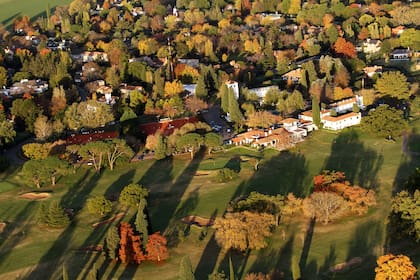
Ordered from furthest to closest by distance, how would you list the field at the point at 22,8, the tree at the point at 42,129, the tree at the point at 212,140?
1. the field at the point at 22,8
2. the tree at the point at 42,129
3. the tree at the point at 212,140

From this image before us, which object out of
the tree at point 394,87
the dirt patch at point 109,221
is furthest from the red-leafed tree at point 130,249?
the tree at point 394,87

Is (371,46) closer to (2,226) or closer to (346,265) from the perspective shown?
(346,265)

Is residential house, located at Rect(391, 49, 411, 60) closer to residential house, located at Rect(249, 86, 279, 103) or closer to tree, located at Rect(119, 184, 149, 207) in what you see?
residential house, located at Rect(249, 86, 279, 103)

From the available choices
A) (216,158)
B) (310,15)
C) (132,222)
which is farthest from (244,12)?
(132,222)

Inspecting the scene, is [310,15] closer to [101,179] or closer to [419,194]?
[101,179]

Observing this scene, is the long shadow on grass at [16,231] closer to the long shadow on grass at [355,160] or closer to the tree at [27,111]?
the tree at [27,111]

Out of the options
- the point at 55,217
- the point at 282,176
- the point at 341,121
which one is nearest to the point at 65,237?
the point at 55,217
